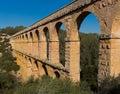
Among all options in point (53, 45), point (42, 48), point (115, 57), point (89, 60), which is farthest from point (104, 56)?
point (89, 60)

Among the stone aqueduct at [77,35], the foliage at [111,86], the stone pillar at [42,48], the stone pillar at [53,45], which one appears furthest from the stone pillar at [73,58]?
the stone pillar at [42,48]

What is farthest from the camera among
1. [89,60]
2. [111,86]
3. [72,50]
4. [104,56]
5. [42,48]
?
[89,60]

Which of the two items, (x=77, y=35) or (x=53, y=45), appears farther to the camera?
(x=53, y=45)

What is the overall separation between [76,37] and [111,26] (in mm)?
3220

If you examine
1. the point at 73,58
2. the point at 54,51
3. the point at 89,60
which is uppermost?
the point at 54,51

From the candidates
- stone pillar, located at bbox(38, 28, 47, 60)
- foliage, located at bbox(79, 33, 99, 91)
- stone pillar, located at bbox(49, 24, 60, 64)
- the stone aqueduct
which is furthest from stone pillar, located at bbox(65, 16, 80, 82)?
stone pillar, located at bbox(38, 28, 47, 60)

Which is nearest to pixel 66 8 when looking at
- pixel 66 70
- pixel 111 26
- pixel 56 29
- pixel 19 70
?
pixel 56 29

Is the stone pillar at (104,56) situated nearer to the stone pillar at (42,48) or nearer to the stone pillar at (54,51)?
the stone pillar at (54,51)

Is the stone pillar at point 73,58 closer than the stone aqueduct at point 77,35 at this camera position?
No

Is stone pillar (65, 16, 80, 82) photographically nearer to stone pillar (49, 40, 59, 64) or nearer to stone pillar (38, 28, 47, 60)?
stone pillar (49, 40, 59, 64)

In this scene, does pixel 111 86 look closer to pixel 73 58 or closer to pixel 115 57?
pixel 115 57

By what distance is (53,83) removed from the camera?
6.06 metres

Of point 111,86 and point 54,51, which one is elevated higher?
point 54,51

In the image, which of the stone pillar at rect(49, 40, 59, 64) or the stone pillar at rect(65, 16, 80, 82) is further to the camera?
the stone pillar at rect(49, 40, 59, 64)
